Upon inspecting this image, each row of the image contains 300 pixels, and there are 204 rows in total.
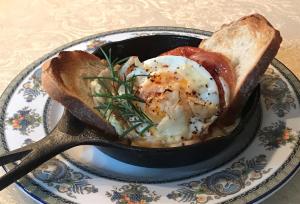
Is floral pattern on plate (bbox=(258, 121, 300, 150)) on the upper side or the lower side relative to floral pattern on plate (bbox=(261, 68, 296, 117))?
lower

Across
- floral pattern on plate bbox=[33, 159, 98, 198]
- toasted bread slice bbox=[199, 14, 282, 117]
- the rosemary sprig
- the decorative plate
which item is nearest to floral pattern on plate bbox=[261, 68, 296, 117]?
the decorative plate

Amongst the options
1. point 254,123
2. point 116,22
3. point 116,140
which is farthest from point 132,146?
point 116,22

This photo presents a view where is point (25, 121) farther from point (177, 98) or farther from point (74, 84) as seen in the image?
point (177, 98)

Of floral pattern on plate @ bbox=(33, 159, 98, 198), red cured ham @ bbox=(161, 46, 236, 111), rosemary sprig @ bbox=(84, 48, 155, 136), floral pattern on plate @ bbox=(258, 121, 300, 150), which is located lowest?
floral pattern on plate @ bbox=(33, 159, 98, 198)

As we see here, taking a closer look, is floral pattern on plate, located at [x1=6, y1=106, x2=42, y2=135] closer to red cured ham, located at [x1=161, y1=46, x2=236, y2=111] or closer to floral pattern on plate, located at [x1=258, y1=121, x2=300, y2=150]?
red cured ham, located at [x1=161, y1=46, x2=236, y2=111]

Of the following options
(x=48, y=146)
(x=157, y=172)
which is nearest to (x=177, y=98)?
(x=157, y=172)

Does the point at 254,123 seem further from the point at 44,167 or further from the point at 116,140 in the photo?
the point at 44,167
